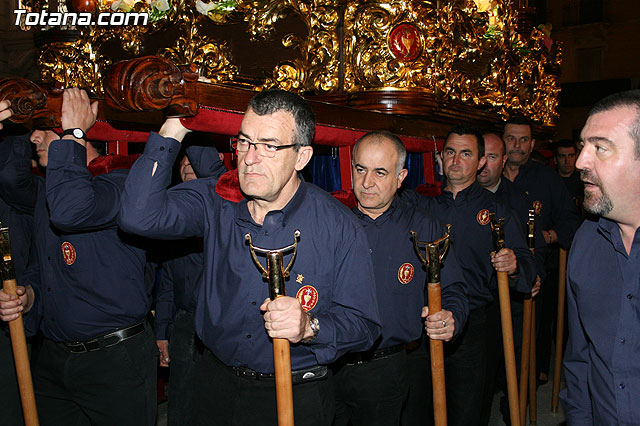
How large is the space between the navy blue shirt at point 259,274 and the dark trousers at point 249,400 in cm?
8

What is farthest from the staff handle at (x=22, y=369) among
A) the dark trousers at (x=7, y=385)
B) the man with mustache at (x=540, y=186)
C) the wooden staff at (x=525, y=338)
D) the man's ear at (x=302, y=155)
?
the man with mustache at (x=540, y=186)

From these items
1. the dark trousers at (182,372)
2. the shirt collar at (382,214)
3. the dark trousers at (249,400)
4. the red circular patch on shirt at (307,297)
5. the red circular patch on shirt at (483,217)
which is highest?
the shirt collar at (382,214)

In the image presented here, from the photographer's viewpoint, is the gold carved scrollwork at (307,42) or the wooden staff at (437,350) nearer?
the wooden staff at (437,350)

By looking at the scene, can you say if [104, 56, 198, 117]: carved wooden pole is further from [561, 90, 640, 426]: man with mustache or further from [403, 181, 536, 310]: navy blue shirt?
[403, 181, 536, 310]: navy blue shirt

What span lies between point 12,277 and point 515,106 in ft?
17.9

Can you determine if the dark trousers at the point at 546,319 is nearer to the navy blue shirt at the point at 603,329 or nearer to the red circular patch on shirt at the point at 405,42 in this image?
the red circular patch on shirt at the point at 405,42

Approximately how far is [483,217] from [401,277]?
1086 millimetres

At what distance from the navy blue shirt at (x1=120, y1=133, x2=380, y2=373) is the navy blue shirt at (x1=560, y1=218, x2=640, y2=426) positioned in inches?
32.4

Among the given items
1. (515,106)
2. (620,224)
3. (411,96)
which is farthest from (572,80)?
(620,224)

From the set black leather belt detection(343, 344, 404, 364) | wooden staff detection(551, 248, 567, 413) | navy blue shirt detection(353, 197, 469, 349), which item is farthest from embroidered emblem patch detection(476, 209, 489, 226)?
wooden staff detection(551, 248, 567, 413)

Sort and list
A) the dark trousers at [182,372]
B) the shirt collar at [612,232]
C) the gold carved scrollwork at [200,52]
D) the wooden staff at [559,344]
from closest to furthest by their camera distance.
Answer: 1. the shirt collar at [612,232]
2. the dark trousers at [182,372]
3. the gold carved scrollwork at [200,52]
4. the wooden staff at [559,344]

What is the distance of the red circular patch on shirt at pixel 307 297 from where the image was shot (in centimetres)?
243

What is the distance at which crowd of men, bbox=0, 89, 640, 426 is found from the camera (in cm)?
224

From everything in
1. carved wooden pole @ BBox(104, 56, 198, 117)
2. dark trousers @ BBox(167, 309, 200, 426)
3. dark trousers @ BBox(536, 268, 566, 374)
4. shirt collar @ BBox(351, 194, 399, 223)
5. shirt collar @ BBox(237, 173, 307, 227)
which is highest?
carved wooden pole @ BBox(104, 56, 198, 117)
